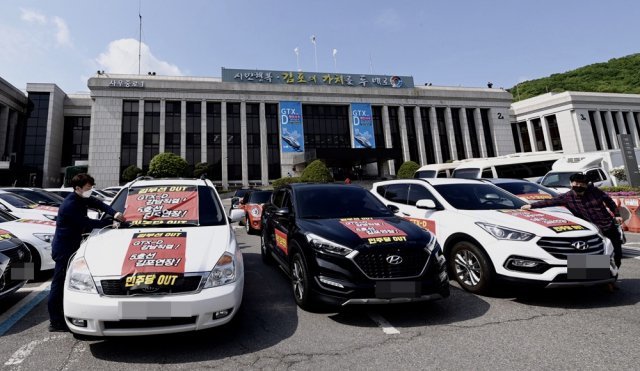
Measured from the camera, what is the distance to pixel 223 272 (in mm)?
3051

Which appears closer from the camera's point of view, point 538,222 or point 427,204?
point 538,222

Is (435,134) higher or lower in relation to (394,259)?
higher

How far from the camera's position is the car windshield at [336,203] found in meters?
4.60

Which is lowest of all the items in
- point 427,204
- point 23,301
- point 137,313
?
point 23,301

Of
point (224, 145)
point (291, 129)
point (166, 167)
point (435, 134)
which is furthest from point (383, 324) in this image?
point (435, 134)

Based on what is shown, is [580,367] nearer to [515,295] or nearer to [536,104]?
[515,295]

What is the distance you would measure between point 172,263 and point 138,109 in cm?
4857

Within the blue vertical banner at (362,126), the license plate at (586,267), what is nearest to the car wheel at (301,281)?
the license plate at (586,267)

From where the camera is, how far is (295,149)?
43.6 m

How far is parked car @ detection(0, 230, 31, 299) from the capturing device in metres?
3.75

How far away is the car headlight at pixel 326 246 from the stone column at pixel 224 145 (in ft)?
137

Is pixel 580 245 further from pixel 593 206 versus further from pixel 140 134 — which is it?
pixel 140 134

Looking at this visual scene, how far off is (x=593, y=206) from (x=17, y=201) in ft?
42.1

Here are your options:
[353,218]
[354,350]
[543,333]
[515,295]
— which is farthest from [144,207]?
[515,295]
